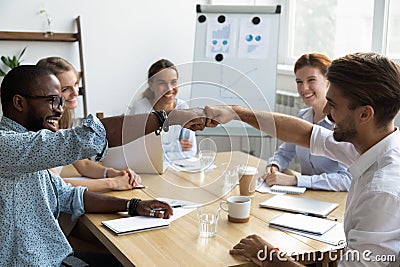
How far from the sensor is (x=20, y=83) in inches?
61.5

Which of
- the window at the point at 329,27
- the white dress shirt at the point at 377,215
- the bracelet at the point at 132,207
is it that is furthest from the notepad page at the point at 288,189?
the window at the point at 329,27

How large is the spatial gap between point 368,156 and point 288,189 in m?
0.75

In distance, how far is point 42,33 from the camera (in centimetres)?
396

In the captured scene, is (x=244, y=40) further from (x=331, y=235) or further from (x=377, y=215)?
(x=377, y=215)

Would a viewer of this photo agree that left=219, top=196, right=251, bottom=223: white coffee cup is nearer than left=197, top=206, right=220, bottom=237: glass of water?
No

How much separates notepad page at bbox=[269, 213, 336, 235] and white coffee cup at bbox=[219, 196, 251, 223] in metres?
0.09

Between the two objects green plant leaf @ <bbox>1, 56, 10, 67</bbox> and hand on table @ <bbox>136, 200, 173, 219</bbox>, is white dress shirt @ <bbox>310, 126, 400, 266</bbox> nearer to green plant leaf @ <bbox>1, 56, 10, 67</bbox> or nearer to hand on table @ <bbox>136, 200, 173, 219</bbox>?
hand on table @ <bbox>136, 200, 173, 219</bbox>

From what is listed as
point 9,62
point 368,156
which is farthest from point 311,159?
point 9,62

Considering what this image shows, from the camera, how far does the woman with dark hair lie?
2.22m

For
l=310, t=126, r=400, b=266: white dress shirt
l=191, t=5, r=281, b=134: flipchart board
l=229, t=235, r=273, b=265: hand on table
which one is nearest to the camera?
l=310, t=126, r=400, b=266: white dress shirt

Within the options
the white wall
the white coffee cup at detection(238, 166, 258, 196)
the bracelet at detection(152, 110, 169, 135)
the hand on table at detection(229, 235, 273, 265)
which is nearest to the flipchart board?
the white wall

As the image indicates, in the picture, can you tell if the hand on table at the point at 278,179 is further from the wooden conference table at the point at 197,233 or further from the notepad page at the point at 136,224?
the notepad page at the point at 136,224

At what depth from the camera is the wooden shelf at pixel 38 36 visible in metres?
3.84

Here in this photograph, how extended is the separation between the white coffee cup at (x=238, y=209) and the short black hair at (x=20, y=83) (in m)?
0.75
